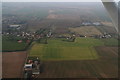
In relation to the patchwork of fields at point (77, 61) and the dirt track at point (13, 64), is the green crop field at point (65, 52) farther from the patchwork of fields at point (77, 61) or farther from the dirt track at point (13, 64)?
the dirt track at point (13, 64)

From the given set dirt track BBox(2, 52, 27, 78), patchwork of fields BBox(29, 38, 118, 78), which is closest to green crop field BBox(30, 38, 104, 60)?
patchwork of fields BBox(29, 38, 118, 78)

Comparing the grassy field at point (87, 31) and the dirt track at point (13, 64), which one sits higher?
the grassy field at point (87, 31)

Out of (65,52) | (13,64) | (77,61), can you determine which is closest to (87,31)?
(65,52)

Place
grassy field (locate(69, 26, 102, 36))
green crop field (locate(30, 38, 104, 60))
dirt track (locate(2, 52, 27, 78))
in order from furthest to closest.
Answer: grassy field (locate(69, 26, 102, 36)), green crop field (locate(30, 38, 104, 60)), dirt track (locate(2, 52, 27, 78))

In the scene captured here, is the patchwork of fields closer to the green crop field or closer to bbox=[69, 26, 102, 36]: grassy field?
the green crop field

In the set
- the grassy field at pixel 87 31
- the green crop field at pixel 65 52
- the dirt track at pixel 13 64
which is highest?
the grassy field at pixel 87 31

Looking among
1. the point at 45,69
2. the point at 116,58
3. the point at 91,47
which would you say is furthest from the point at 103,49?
the point at 45,69

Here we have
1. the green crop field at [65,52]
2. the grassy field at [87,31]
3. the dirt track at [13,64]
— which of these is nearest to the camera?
the dirt track at [13,64]

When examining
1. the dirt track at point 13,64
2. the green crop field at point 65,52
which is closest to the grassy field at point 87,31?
the green crop field at point 65,52

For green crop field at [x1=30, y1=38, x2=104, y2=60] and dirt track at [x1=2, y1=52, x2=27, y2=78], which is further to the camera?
green crop field at [x1=30, y1=38, x2=104, y2=60]
